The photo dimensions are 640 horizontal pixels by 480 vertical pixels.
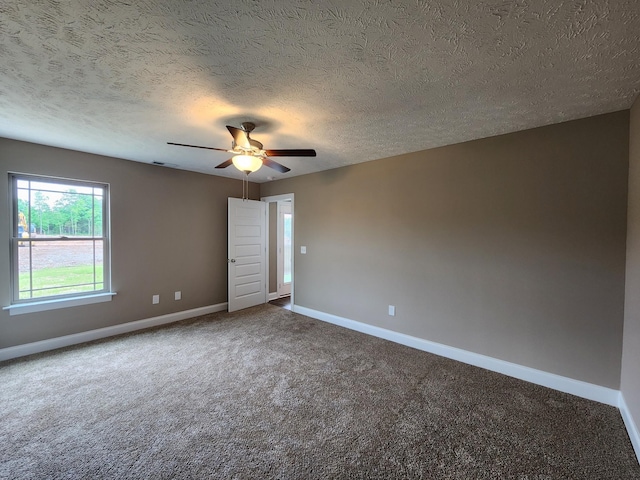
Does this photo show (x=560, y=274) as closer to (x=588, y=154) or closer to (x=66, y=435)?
(x=588, y=154)

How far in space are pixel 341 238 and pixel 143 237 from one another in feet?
9.78

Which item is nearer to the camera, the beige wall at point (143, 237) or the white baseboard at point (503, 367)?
the white baseboard at point (503, 367)

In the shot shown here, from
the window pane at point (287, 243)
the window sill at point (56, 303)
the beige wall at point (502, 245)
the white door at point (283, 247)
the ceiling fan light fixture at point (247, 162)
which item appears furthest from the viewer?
the window pane at point (287, 243)

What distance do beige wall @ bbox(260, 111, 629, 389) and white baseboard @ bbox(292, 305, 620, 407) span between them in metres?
0.06

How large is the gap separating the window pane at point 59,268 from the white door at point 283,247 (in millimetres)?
3177

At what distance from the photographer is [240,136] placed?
2.28 meters

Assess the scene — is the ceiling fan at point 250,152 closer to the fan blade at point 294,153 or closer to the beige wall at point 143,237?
the fan blade at point 294,153

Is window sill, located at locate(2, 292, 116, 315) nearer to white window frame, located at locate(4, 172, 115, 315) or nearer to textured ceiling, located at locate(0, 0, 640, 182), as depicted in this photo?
white window frame, located at locate(4, 172, 115, 315)

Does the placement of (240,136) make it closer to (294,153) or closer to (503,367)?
(294,153)

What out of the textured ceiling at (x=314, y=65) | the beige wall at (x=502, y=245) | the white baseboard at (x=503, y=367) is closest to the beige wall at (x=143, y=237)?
the textured ceiling at (x=314, y=65)

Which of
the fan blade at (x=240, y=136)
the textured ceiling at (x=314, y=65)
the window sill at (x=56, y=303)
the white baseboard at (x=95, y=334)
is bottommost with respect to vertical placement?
the white baseboard at (x=95, y=334)

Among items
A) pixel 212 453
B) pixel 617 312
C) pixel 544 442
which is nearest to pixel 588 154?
pixel 617 312

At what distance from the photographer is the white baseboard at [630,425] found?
1.81m

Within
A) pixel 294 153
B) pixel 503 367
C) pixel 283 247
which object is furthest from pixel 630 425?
pixel 283 247
